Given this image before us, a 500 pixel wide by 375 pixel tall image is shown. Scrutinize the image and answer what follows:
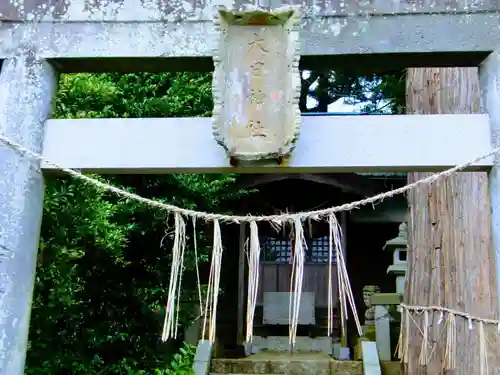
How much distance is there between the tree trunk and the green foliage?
2362 millimetres

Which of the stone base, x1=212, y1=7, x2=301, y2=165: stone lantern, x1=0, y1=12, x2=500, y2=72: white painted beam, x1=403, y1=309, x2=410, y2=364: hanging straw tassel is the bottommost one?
the stone base

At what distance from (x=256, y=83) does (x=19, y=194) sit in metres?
1.37

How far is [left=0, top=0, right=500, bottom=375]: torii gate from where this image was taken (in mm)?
3119

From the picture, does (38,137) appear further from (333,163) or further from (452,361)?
(452,361)

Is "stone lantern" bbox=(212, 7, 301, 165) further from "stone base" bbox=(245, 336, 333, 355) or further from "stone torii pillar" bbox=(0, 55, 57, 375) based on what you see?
"stone base" bbox=(245, 336, 333, 355)

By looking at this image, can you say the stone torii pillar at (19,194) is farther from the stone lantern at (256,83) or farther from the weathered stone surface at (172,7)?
the stone lantern at (256,83)

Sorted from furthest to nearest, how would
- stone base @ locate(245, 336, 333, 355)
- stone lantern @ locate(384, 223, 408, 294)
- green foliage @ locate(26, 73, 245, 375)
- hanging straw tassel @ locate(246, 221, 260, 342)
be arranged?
1. stone base @ locate(245, 336, 333, 355)
2. stone lantern @ locate(384, 223, 408, 294)
3. green foliage @ locate(26, 73, 245, 375)
4. hanging straw tassel @ locate(246, 221, 260, 342)

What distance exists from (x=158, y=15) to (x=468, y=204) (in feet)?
9.75

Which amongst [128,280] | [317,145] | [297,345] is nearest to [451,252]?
[317,145]

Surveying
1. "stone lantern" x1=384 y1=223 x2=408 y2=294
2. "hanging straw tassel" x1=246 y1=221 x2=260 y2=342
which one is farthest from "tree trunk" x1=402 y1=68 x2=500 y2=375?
"stone lantern" x1=384 y1=223 x2=408 y2=294

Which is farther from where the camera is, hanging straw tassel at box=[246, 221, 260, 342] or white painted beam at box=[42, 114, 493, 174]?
white painted beam at box=[42, 114, 493, 174]

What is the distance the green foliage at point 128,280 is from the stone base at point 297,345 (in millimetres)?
3388

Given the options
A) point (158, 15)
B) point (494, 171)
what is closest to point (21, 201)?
point (158, 15)

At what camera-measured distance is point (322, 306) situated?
431 inches
